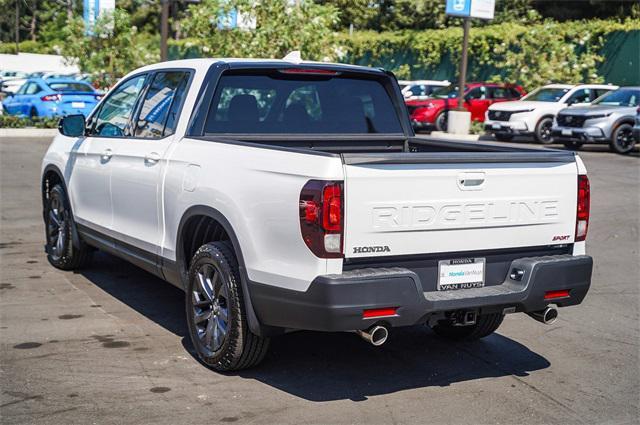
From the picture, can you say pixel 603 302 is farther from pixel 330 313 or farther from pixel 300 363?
pixel 330 313

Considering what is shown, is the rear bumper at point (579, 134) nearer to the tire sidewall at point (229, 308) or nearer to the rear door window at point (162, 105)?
the rear door window at point (162, 105)

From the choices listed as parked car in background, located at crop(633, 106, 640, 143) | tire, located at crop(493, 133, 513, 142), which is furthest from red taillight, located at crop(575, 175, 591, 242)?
tire, located at crop(493, 133, 513, 142)

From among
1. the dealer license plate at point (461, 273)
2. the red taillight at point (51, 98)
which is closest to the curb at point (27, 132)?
the red taillight at point (51, 98)

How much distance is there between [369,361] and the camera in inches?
241

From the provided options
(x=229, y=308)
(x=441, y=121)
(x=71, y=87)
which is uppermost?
(x=229, y=308)

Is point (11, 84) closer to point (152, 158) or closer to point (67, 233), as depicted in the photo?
point (67, 233)

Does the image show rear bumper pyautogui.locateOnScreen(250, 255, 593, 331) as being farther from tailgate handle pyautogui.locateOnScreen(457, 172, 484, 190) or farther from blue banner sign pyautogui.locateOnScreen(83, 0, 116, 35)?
blue banner sign pyautogui.locateOnScreen(83, 0, 116, 35)

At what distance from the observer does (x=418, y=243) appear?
5141mm

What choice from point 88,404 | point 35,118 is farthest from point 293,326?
point 35,118

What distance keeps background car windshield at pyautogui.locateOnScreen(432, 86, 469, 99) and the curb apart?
13.1m

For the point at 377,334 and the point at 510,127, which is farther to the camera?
the point at 510,127

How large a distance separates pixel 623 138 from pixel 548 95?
16.2ft

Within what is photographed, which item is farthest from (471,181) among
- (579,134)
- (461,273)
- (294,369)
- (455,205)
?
(579,134)

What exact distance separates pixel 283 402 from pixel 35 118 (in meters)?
22.4
